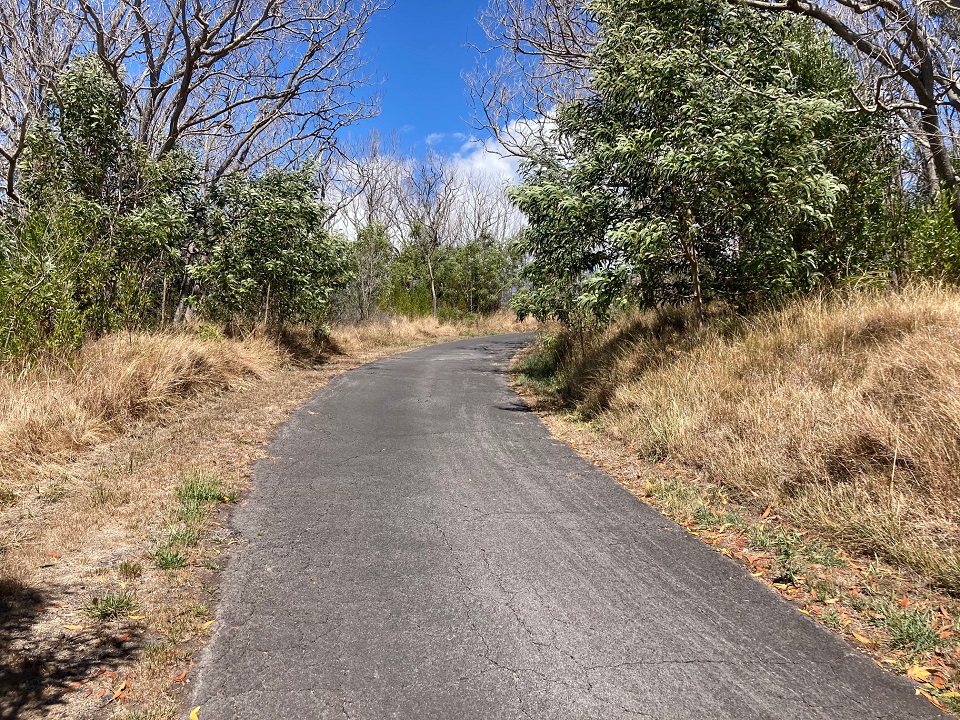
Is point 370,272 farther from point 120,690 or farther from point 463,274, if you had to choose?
point 120,690

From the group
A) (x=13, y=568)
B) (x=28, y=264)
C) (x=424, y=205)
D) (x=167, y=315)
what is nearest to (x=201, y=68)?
(x=167, y=315)

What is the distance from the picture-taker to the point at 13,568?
145 inches

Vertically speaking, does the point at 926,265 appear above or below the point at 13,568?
above

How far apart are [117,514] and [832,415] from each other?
5859 millimetres

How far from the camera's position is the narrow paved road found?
2699 millimetres

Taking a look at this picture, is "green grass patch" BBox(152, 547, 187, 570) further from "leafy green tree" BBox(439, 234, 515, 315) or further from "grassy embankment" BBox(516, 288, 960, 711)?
"leafy green tree" BBox(439, 234, 515, 315)

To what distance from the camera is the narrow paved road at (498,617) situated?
8.86 feet

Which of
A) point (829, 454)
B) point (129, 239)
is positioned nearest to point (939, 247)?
point (829, 454)

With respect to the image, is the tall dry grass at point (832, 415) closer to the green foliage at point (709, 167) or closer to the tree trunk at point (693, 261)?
the tree trunk at point (693, 261)

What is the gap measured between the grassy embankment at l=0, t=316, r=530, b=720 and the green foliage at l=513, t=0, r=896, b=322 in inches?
208

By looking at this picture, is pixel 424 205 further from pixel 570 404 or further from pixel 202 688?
pixel 202 688

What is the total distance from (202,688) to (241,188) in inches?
517

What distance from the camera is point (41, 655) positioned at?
2926mm

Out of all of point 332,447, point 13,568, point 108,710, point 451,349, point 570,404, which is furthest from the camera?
point 451,349
